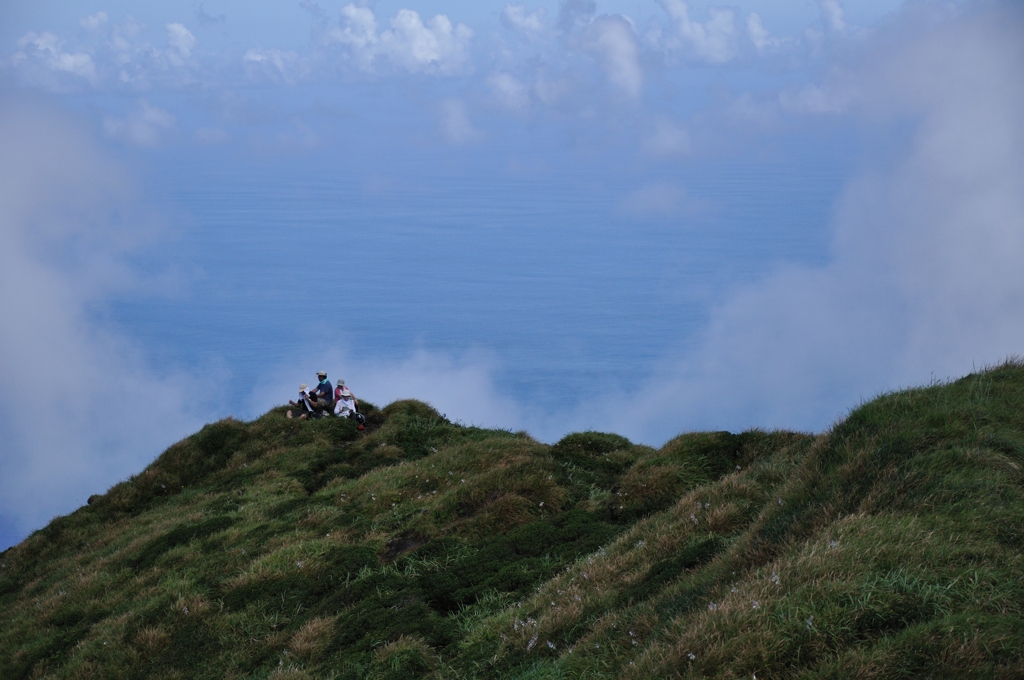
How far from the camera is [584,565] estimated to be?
1366cm

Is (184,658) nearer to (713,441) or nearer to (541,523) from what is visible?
(541,523)

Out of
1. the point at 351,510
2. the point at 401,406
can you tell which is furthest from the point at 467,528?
the point at 401,406

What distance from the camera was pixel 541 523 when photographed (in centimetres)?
1730

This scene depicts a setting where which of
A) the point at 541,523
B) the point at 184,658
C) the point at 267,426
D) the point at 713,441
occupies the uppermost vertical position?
the point at 267,426

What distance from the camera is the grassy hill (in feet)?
27.9

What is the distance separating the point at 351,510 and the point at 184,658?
647cm

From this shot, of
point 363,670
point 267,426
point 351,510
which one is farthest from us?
point 267,426

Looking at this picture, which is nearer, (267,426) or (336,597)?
(336,597)

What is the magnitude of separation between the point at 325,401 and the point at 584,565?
21785 millimetres

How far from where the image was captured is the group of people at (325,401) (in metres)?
32.9

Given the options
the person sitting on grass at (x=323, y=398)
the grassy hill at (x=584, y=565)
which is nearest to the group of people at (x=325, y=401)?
the person sitting on grass at (x=323, y=398)

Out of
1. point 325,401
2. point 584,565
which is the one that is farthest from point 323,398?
point 584,565

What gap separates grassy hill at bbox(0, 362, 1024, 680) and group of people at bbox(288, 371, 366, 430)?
17.3ft

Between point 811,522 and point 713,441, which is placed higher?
point 713,441
